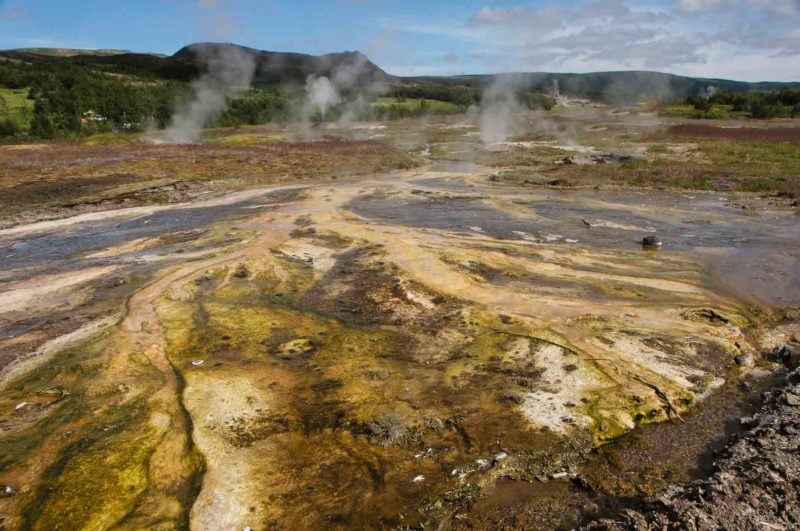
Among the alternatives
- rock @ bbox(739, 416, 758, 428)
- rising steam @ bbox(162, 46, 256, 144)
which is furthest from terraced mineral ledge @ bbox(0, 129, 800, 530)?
rising steam @ bbox(162, 46, 256, 144)

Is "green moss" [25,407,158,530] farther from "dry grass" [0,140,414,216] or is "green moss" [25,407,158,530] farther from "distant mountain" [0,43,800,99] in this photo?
"distant mountain" [0,43,800,99]

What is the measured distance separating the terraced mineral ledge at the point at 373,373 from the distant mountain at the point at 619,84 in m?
103

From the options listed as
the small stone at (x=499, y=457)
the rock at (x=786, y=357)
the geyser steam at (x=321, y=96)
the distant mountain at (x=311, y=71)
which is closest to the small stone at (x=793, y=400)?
the rock at (x=786, y=357)

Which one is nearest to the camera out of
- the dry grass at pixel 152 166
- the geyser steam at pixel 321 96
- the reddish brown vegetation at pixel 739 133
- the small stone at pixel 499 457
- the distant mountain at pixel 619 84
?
the small stone at pixel 499 457

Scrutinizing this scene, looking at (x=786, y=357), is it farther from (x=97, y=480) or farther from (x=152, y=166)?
(x=152, y=166)

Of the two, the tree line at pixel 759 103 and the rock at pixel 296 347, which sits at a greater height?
the tree line at pixel 759 103

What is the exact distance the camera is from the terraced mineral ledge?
6.87m

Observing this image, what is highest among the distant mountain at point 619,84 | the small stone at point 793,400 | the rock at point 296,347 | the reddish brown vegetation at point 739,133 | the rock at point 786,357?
the distant mountain at point 619,84

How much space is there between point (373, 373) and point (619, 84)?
544 ft

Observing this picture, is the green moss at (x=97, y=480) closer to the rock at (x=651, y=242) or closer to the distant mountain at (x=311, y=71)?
the rock at (x=651, y=242)

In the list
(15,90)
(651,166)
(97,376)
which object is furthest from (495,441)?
(15,90)

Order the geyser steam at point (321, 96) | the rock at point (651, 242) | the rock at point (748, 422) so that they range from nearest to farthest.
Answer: the rock at point (748, 422), the rock at point (651, 242), the geyser steam at point (321, 96)

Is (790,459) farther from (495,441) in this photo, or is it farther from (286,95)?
(286,95)

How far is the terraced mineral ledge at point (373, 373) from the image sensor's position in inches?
270
